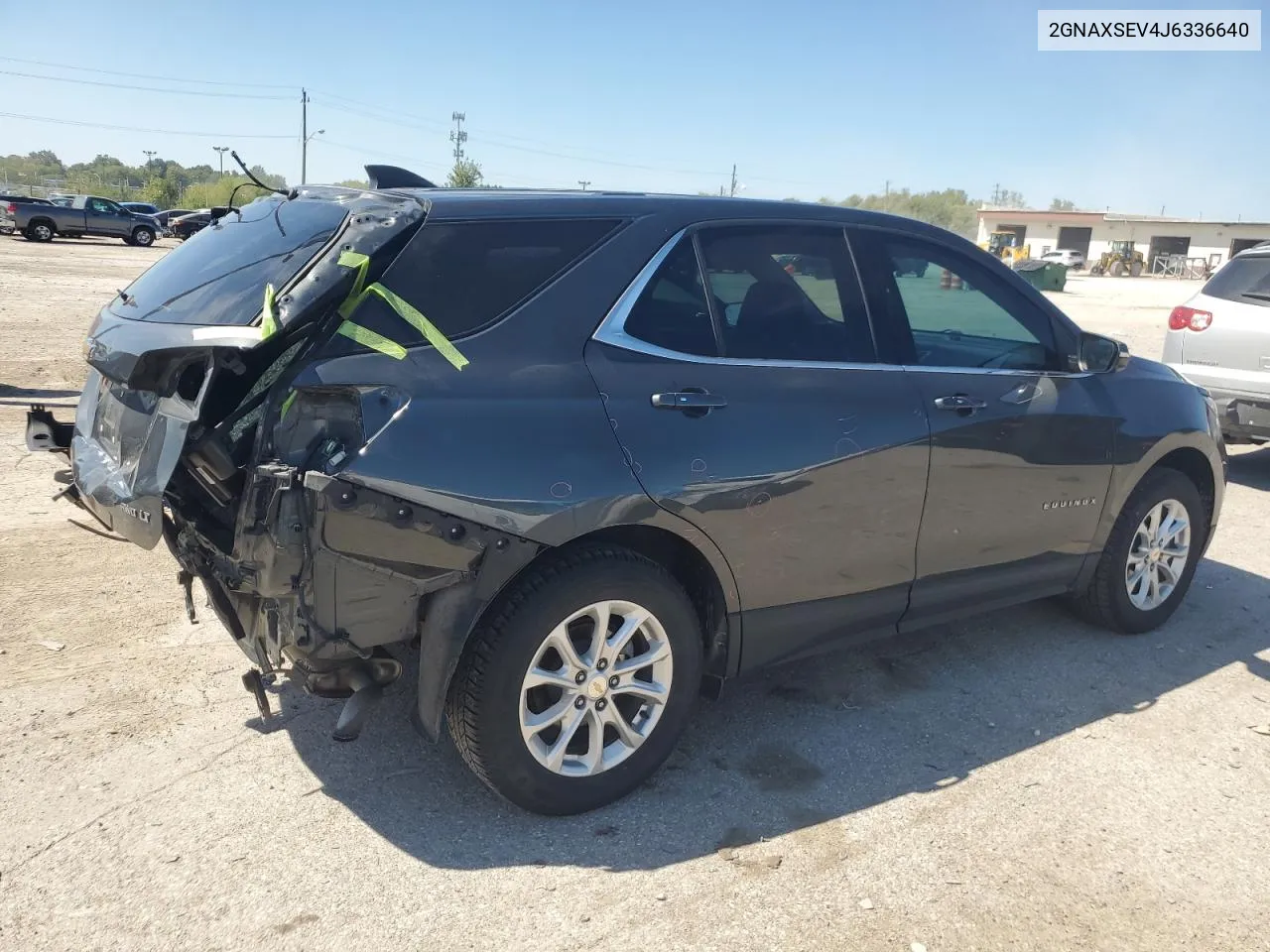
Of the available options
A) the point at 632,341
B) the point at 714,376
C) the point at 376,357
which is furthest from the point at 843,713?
the point at 376,357

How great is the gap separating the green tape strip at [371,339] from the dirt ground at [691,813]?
146cm

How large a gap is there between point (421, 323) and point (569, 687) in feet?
3.85

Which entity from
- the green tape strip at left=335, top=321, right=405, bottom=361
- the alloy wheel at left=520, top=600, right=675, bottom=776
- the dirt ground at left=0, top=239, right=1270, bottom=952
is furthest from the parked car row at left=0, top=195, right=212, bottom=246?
the alloy wheel at left=520, top=600, right=675, bottom=776

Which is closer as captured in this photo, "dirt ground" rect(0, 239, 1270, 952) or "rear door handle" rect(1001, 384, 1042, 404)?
"dirt ground" rect(0, 239, 1270, 952)

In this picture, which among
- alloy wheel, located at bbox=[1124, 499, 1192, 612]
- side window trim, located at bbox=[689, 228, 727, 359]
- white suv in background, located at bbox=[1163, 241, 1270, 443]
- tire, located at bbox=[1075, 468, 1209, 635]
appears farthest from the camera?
white suv in background, located at bbox=[1163, 241, 1270, 443]

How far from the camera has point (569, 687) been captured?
120 inches

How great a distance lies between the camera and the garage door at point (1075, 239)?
266 ft

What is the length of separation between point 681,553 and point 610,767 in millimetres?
727

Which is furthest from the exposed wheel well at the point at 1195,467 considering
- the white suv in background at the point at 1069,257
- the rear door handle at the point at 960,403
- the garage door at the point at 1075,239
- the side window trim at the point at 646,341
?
the garage door at the point at 1075,239

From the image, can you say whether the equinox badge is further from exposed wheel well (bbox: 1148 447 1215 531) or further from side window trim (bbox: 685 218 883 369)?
side window trim (bbox: 685 218 883 369)

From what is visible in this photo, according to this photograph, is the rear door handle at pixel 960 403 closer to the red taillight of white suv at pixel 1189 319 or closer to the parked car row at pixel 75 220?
the red taillight of white suv at pixel 1189 319

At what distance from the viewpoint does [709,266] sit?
132 inches

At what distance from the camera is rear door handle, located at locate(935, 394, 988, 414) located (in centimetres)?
375

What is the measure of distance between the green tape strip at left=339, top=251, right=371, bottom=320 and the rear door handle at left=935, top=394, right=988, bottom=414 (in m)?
2.13
